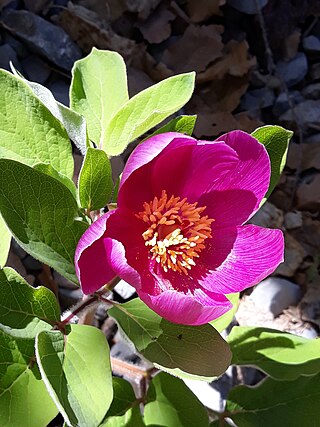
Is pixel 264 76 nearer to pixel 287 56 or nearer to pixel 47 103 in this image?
pixel 287 56

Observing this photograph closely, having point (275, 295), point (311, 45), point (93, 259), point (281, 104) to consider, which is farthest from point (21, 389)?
point (311, 45)

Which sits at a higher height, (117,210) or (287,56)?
(117,210)

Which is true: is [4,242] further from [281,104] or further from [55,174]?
[281,104]

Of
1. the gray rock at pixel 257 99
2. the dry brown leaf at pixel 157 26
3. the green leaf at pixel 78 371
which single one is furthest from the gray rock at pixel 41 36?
the green leaf at pixel 78 371

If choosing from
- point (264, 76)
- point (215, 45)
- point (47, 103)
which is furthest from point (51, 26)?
point (47, 103)

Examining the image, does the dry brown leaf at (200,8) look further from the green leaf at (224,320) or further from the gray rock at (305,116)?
the green leaf at (224,320)

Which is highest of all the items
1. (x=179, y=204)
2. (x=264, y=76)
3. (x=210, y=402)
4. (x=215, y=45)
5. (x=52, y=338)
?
(x=179, y=204)
